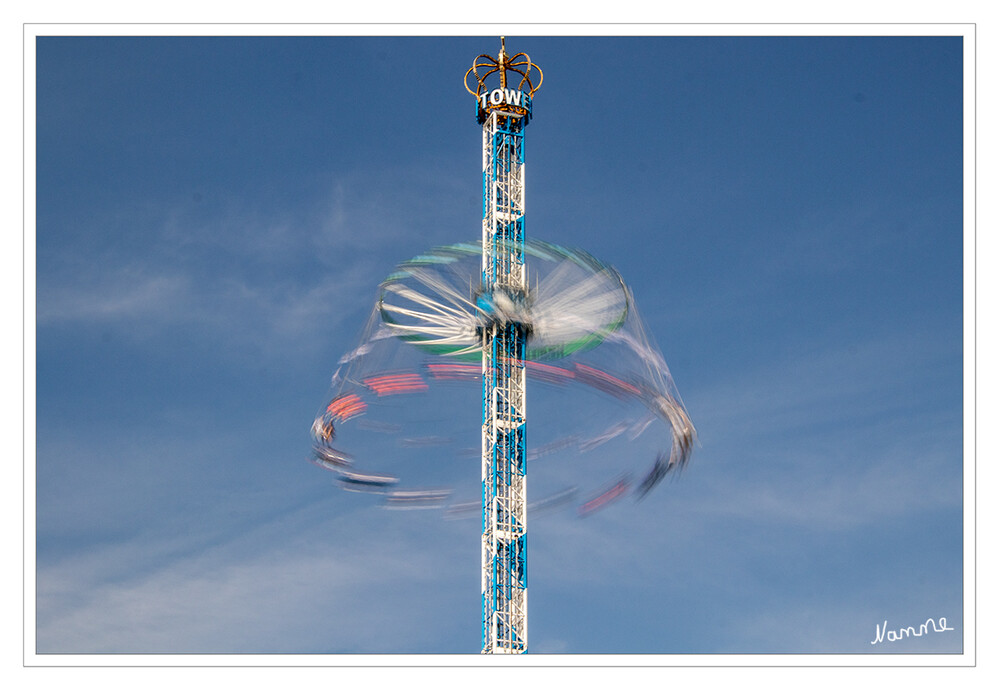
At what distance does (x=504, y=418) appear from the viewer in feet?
260

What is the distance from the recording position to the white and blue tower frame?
3031 inches

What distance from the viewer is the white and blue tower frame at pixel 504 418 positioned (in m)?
77.0

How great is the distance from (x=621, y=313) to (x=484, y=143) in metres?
13.1

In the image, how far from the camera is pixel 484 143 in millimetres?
84125

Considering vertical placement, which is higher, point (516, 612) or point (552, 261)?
point (552, 261)

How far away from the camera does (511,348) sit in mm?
79750
